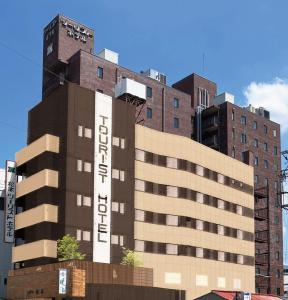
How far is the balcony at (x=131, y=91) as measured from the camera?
8395cm

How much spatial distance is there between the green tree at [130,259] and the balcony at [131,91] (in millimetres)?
23921

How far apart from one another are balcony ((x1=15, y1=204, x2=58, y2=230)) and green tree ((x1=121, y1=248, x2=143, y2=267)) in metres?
9.04

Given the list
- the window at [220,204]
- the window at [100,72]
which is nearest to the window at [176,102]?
the window at [100,72]

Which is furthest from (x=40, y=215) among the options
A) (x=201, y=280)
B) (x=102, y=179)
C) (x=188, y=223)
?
(x=201, y=280)

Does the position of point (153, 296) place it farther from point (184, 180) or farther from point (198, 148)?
point (198, 148)

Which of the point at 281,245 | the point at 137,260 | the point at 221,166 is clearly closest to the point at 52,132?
the point at 137,260

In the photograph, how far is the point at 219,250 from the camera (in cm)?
8556

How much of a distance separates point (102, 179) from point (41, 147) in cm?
794

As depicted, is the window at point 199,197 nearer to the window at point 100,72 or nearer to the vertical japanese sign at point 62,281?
the window at point 100,72

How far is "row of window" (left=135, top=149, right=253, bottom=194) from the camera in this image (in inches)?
3019

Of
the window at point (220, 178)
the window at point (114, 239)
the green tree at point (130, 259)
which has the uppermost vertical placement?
the window at point (220, 178)

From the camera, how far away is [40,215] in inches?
2648

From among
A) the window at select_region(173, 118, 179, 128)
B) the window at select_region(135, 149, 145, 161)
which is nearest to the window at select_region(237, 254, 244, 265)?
the window at select_region(135, 149, 145, 161)

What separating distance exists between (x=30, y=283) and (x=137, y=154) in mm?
21581
